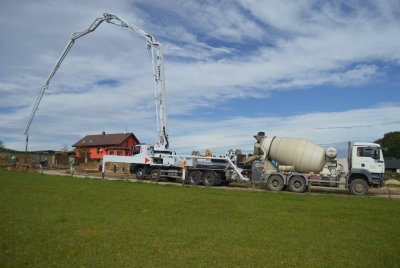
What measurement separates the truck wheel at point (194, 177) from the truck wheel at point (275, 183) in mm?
5287

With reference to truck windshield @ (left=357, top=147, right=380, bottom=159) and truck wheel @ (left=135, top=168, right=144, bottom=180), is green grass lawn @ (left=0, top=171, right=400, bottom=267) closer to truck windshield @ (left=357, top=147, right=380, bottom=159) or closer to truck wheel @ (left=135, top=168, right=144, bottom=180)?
truck windshield @ (left=357, top=147, right=380, bottom=159)

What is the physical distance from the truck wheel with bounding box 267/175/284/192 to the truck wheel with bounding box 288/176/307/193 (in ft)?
2.08

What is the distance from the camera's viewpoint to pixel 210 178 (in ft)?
92.9

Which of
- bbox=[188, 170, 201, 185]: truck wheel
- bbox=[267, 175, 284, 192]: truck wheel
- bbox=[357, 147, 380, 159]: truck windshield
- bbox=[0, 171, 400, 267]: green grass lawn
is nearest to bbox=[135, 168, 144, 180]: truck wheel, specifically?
bbox=[188, 170, 201, 185]: truck wheel

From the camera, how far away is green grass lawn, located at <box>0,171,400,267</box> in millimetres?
7547

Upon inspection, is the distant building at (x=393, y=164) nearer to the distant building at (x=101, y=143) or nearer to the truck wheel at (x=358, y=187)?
the distant building at (x=101, y=143)

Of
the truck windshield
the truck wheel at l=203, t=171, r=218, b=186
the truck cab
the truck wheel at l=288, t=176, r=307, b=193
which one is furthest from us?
the truck wheel at l=203, t=171, r=218, b=186

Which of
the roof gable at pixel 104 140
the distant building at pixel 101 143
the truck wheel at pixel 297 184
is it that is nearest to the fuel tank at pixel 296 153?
the truck wheel at pixel 297 184

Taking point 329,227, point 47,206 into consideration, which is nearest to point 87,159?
point 47,206

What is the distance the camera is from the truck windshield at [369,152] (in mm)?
24156

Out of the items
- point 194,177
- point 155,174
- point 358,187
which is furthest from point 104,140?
point 358,187

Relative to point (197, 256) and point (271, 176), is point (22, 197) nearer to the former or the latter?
point (197, 256)

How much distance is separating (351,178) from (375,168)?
4.91ft

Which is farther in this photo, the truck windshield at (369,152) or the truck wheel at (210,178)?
the truck wheel at (210,178)
